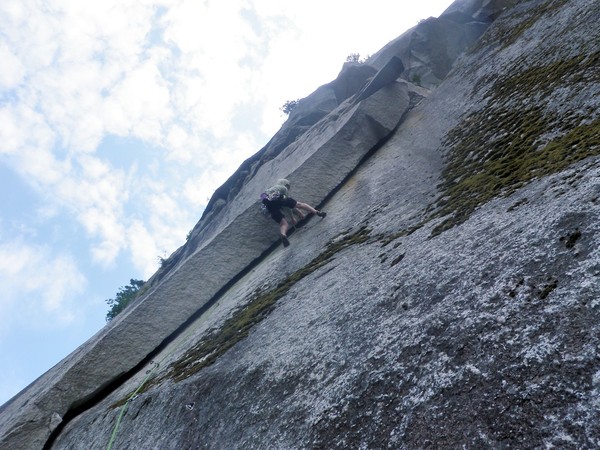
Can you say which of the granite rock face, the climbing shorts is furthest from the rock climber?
the granite rock face

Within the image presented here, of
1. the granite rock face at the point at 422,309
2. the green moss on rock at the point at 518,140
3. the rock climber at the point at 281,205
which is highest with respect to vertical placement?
the rock climber at the point at 281,205

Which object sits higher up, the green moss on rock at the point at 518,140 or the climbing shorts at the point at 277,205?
the climbing shorts at the point at 277,205

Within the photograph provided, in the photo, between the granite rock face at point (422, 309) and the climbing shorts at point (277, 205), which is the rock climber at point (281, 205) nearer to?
the climbing shorts at point (277, 205)

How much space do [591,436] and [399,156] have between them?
7.52 metres

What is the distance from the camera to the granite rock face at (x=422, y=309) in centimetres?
219

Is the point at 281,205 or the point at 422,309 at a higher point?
the point at 281,205

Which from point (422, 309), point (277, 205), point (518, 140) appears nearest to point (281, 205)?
point (277, 205)

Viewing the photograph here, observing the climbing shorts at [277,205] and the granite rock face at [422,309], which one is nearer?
the granite rock face at [422,309]

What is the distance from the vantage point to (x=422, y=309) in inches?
124

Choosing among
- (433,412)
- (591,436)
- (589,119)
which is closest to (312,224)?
(589,119)

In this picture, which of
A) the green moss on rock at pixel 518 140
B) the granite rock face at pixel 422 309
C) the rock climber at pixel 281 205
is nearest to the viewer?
the granite rock face at pixel 422 309

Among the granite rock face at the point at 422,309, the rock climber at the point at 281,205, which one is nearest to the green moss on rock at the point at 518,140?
the granite rock face at the point at 422,309

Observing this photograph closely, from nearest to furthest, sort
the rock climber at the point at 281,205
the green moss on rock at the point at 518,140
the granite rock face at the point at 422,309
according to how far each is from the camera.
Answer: the granite rock face at the point at 422,309
the green moss on rock at the point at 518,140
the rock climber at the point at 281,205

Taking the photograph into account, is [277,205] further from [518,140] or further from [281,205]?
[518,140]
